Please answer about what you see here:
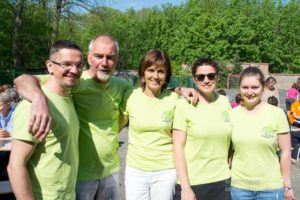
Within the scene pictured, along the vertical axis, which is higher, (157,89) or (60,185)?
(157,89)

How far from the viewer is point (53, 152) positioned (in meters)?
2.55

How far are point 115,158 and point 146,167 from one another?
30 centimetres

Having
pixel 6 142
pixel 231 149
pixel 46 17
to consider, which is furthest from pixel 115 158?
pixel 46 17

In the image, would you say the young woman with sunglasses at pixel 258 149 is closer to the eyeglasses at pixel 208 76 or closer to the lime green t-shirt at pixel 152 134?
the eyeglasses at pixel 208 76

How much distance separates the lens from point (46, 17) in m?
31.5

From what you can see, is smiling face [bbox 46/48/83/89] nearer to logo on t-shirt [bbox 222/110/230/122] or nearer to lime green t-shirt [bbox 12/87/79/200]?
lime green t-shirt [bbox 12/87/79/200]

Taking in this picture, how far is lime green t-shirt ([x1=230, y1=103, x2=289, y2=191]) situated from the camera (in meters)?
3.39

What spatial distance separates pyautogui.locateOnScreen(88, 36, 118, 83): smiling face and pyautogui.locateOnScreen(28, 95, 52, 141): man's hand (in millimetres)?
987

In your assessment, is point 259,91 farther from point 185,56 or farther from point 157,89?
point 185,56

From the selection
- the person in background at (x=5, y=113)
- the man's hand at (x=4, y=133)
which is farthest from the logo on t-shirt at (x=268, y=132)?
the person in background at (x=5, y=113)

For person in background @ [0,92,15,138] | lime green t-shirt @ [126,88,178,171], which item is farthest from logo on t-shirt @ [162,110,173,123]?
person in background @ [0,92,15,138]

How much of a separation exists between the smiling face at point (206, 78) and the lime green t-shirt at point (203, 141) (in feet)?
0.53

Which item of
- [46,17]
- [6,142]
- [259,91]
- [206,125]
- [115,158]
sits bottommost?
[6,142]

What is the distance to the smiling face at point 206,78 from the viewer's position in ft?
11.2
